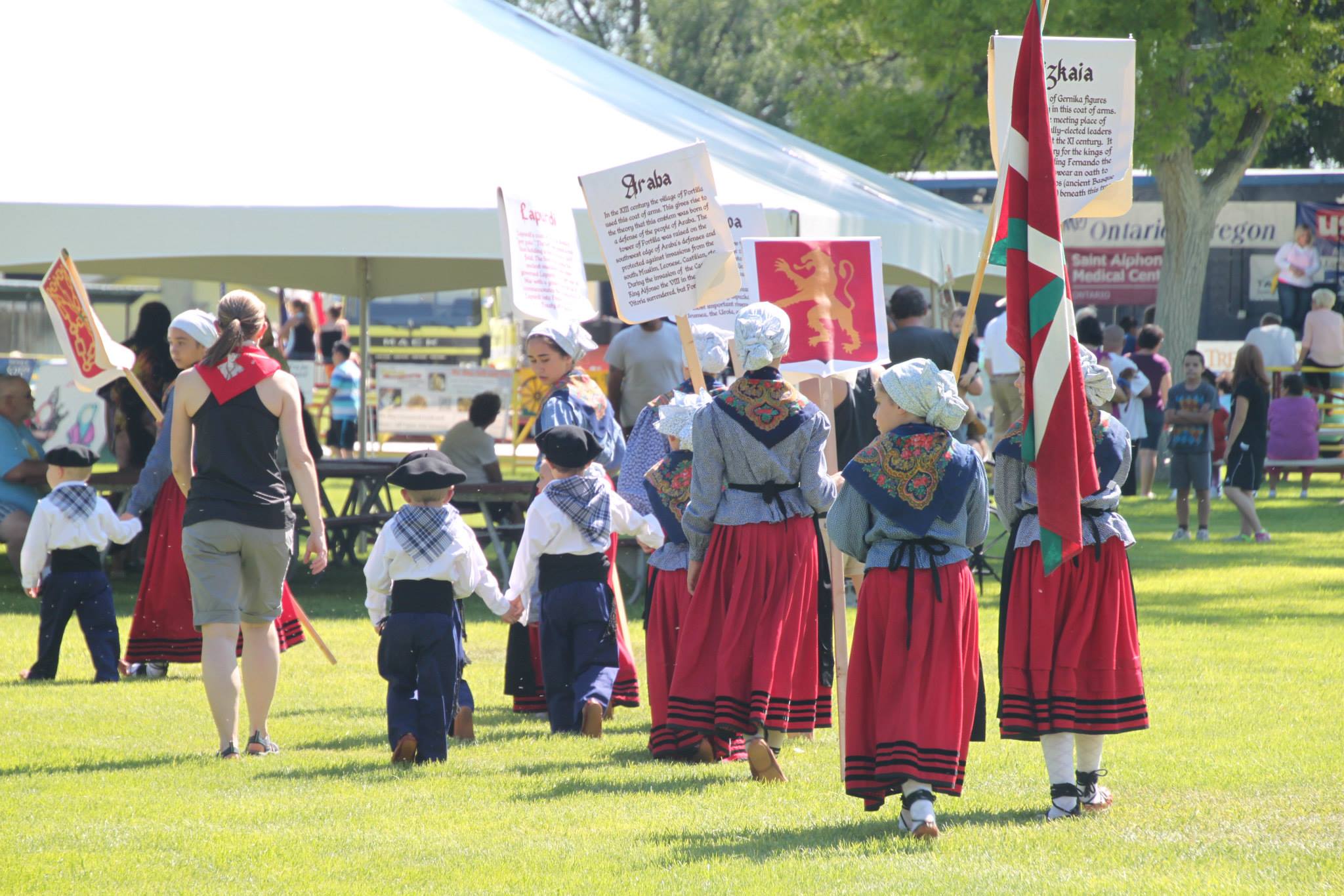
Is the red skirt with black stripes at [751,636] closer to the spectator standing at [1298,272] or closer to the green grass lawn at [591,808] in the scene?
the green grass lawn at [591,808]

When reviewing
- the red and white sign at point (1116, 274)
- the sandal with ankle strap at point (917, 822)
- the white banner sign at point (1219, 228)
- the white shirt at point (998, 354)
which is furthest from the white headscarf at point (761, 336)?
the red and white sign at point (1116, 274)

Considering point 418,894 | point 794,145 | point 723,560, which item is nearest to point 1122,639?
point 723,560

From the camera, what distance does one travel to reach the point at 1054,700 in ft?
17.4

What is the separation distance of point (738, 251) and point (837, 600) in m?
2.92

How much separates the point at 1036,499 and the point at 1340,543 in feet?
33.9

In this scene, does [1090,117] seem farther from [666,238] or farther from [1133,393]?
[1133,393]

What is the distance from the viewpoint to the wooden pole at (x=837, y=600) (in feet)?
19.6

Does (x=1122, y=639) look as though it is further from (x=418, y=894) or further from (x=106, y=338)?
(x=106, y=338)

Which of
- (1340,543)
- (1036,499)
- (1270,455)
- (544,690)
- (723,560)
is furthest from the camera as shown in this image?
(1270,455)

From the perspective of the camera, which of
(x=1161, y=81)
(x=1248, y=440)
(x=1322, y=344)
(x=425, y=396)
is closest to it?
(x=1248, y=440)

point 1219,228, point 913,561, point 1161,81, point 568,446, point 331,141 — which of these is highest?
point 1161,81

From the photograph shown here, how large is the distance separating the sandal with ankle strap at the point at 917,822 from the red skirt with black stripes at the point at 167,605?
3.91 m

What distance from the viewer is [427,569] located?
620 centimetres

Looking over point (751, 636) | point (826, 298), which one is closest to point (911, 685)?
point (751, 636)
